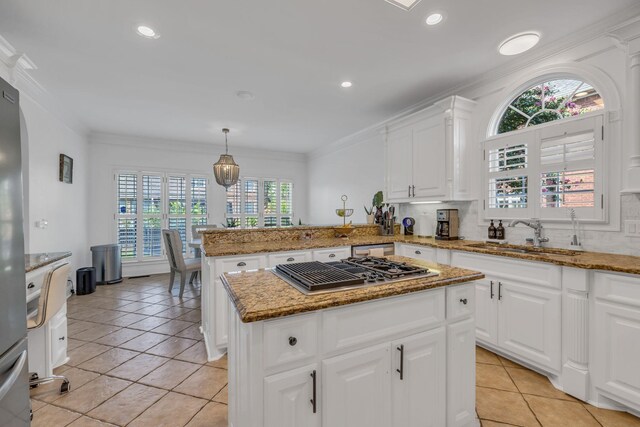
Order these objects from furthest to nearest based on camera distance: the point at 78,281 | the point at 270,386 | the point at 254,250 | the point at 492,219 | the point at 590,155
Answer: the point at 78,281 → the point at 492,219 → the point at 254,250 → the point at 590,155 → the point at 270,386

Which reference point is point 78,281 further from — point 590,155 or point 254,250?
point 590,155

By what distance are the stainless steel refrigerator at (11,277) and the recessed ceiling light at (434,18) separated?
250 centimetres

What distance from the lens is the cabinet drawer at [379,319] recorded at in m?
1.13

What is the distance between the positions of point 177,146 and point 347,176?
3.56 meters

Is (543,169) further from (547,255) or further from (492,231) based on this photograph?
(547,255)

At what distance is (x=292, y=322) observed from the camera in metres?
1.04

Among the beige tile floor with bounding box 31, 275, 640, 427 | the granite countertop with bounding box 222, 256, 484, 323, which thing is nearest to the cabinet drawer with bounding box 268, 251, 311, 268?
the beige tile floor with bounding box 31, 275, 640, 427

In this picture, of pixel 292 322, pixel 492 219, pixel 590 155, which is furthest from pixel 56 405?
pixel 590 155

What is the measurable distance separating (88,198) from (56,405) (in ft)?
14.5

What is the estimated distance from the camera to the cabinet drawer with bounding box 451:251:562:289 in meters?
2.01

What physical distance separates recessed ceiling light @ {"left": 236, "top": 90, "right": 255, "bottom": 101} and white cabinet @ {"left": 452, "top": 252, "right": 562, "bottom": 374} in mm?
3054

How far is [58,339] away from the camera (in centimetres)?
229

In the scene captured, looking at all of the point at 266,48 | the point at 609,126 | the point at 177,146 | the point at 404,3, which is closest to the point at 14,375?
the point at 266,48

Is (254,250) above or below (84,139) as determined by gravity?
below
